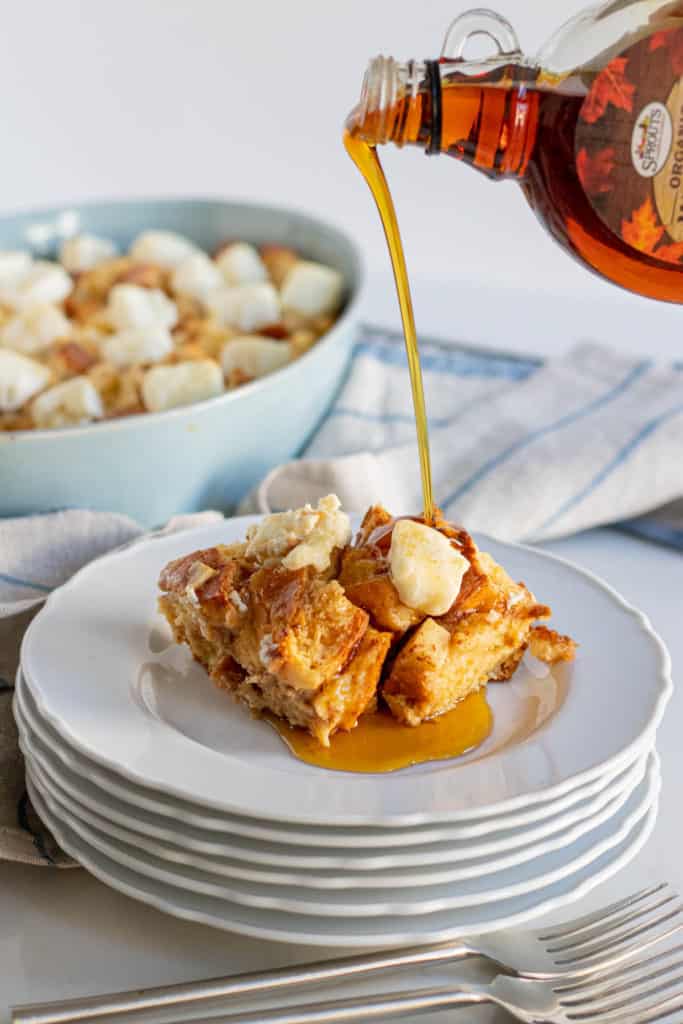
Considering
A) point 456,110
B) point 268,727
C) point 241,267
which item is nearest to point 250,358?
point 241,267

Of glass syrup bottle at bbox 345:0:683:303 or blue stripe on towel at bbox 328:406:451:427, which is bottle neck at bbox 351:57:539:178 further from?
blue stripe on towel at bbox 328:406:451:427

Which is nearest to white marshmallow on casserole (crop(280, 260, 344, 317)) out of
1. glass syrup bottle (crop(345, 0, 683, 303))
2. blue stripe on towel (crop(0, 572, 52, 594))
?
blue stripe on towel (crop(0, 572, 52, 594))

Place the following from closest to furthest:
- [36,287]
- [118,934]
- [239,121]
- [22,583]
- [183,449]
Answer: [118,934] < [22,583] < [183,449] < [36,287] < [239,121]

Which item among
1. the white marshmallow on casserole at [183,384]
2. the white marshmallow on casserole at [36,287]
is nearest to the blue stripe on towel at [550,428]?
the white marshmallow on casserole at [183,384]

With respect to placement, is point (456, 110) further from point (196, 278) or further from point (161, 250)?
point (161, 250)

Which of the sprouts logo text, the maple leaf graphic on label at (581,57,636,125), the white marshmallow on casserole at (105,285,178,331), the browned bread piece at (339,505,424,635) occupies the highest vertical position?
the maple leaf graphic on label at (581,57,636,125)

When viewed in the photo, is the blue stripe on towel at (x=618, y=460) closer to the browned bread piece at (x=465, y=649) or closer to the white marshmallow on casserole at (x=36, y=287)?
the browned bread piece at (x=465, y=649)
